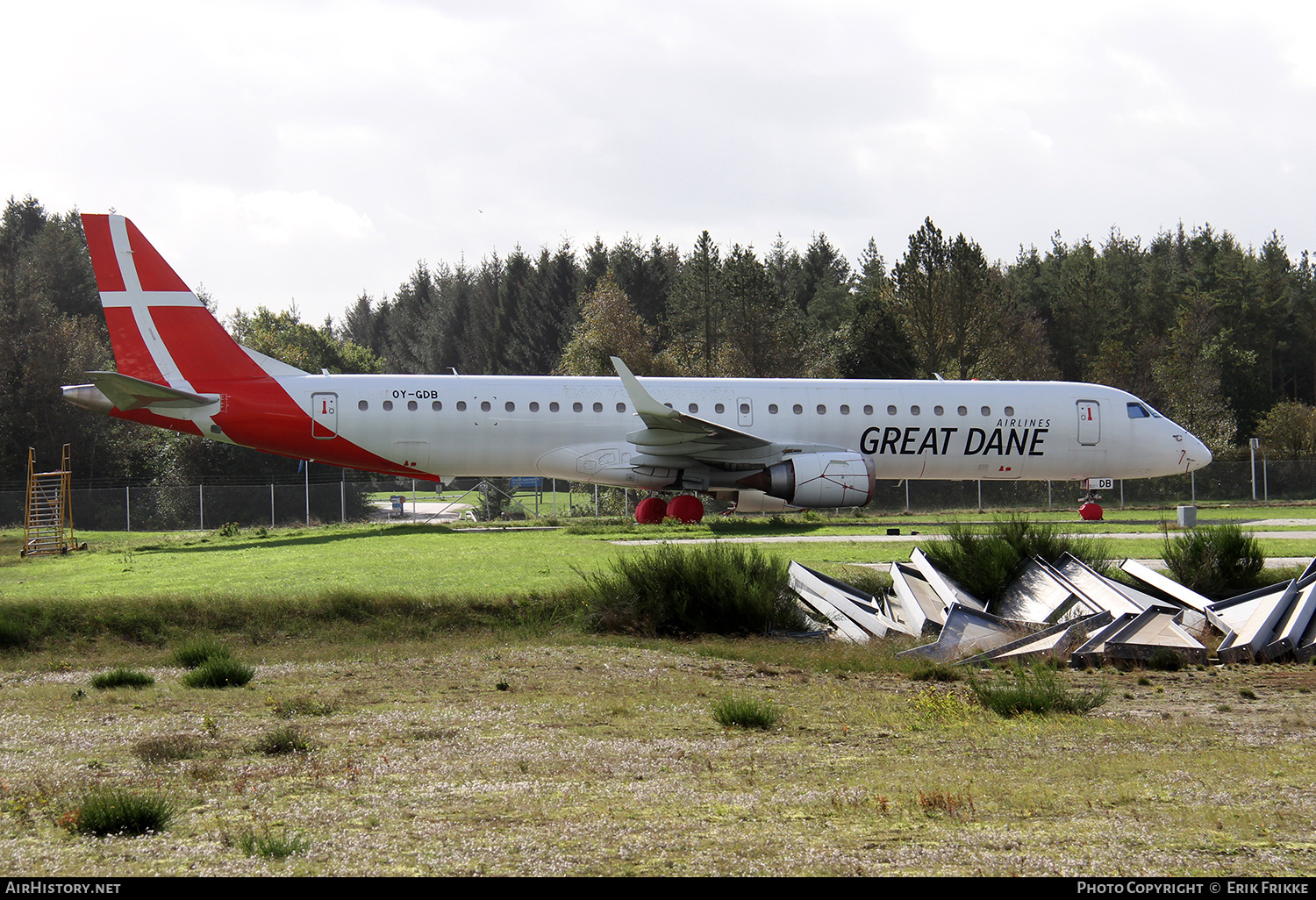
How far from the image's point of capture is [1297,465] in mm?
36750

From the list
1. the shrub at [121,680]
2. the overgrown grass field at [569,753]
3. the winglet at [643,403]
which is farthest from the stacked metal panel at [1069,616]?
the winglet at [643,403]

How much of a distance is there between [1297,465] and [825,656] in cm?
3581

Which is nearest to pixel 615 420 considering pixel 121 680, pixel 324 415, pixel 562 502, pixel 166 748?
pixel 324 415

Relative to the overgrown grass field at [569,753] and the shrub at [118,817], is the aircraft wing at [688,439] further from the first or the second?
the shrub at [118,817]

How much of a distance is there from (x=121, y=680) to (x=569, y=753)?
4057 millimetres

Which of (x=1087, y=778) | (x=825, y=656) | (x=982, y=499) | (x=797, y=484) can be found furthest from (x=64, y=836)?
(x=982, y=499)

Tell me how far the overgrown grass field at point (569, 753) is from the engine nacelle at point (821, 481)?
1096 centimetres

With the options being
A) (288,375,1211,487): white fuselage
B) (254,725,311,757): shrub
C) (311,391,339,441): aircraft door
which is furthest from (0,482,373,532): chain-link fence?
(254,725,311,757): shrub

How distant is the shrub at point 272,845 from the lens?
3662mm

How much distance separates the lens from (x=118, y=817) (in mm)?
3953

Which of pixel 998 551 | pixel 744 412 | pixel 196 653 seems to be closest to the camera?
pixel 196 653

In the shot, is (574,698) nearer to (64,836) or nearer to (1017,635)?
(64,836)

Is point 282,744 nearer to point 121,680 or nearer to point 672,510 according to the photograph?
point 121,680

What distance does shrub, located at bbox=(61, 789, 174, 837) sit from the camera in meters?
3.95
